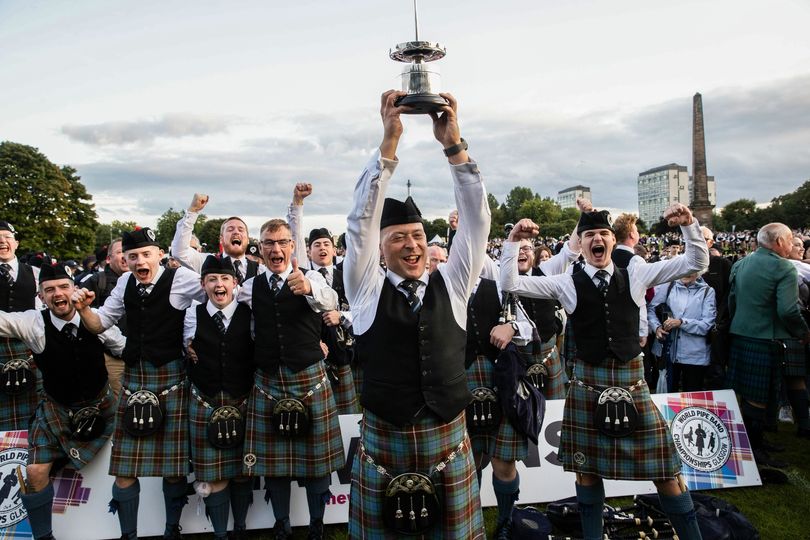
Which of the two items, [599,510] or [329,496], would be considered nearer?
[599,510]

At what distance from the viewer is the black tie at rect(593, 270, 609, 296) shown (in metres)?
3.41

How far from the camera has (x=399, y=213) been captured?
2.40 metres

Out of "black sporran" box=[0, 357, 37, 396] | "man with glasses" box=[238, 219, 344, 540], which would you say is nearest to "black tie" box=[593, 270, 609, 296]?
"man with glasses" box=[238, 219, 344, 540]

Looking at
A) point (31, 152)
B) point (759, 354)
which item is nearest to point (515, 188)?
point (31, 152)

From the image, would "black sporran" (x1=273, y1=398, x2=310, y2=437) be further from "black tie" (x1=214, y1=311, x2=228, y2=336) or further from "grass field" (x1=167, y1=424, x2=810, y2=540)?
"grass field" (x1=167, y1=424, x2=810, y2=540)

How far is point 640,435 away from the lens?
10.7 ft

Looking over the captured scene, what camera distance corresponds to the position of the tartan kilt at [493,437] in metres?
3.82

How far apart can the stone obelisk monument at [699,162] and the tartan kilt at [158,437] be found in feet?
156

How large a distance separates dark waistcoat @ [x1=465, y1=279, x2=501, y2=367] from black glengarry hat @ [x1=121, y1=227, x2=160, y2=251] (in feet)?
7.88

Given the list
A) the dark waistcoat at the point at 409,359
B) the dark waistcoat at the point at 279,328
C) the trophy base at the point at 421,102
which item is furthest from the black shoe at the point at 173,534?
the trophy base at the point at 421,102

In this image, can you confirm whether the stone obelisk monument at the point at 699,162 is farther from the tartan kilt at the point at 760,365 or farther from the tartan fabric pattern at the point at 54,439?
the tartan fabric pattern at the point at 54,439

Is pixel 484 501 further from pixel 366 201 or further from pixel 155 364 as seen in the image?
pixel 366 201

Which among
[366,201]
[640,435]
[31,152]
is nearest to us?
[366,201]

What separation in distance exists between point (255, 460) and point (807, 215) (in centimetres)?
6937
